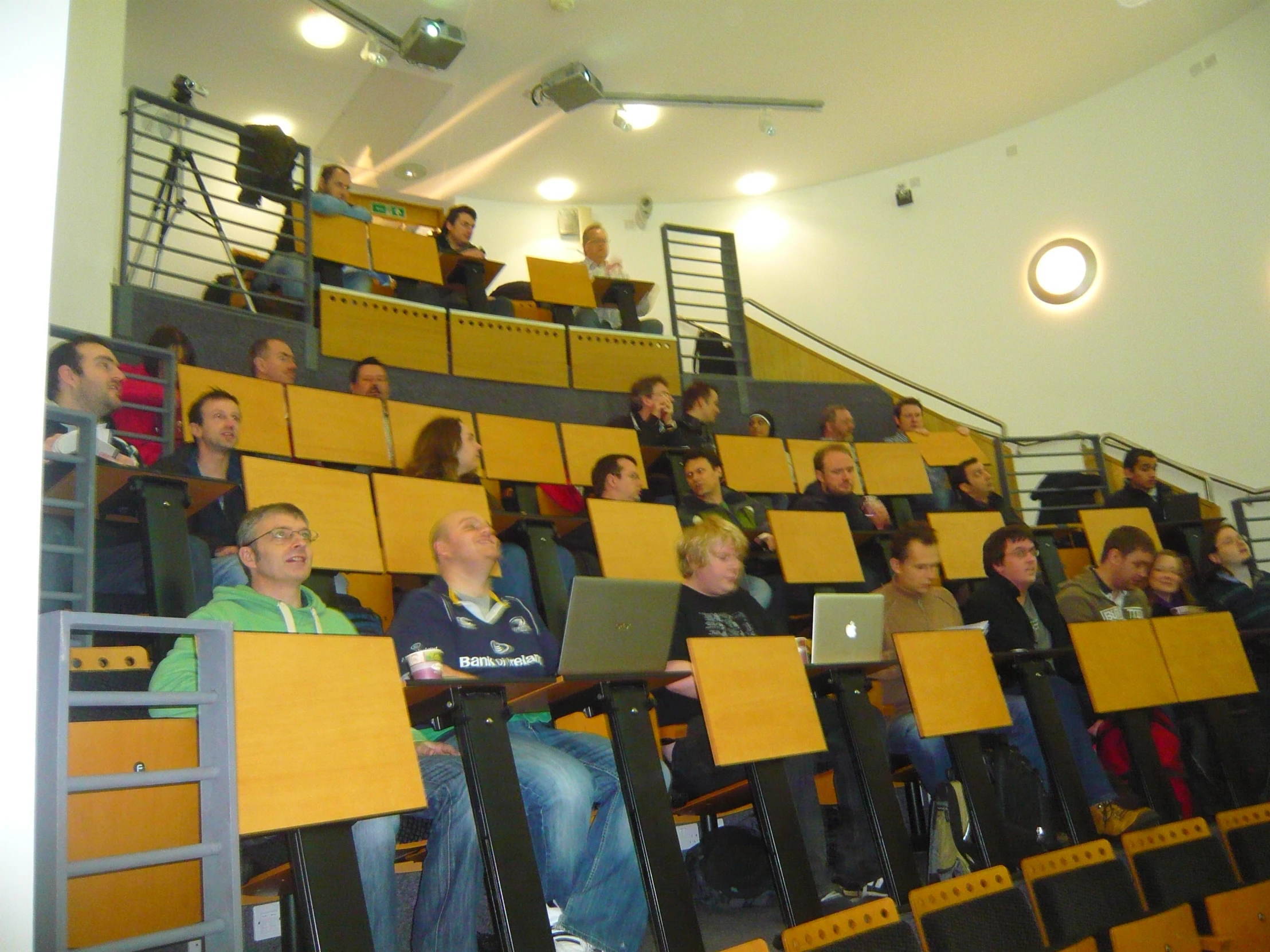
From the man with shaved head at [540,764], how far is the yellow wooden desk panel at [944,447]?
3.46 metres

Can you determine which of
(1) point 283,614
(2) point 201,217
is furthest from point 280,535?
(2) point 201,217

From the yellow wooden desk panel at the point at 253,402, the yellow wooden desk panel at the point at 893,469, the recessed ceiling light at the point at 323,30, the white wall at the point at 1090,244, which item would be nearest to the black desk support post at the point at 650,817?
the yellow wooden desk panel at the point at 253,402

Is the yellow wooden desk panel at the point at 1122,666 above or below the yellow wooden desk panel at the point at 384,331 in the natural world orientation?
below

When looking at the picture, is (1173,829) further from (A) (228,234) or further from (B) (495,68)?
(A) (228,234)

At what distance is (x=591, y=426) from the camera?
4617mm

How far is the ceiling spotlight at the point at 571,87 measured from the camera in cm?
638

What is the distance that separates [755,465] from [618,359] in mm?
1185

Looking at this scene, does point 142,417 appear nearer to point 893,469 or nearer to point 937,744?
point 937,744

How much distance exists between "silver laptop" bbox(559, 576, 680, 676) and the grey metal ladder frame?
0.64 m

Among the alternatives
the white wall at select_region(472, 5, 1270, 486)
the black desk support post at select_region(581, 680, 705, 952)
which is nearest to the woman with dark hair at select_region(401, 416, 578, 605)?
the black desk support post at select_region(581, 680, 705, 952)

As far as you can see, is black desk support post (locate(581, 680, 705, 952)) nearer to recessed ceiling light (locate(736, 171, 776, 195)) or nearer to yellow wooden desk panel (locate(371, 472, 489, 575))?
yellow wooden desk panel (locate(371, 472, 489, 575))

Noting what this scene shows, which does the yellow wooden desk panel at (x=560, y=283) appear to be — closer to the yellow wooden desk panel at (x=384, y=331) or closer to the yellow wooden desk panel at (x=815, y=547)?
the yellow wooden desk panel at (x=384, y=331)

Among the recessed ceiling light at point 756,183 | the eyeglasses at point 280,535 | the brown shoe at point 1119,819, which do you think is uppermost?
the recessed ceiling light at point 756,183

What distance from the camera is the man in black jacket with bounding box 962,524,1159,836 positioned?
2699 mm
